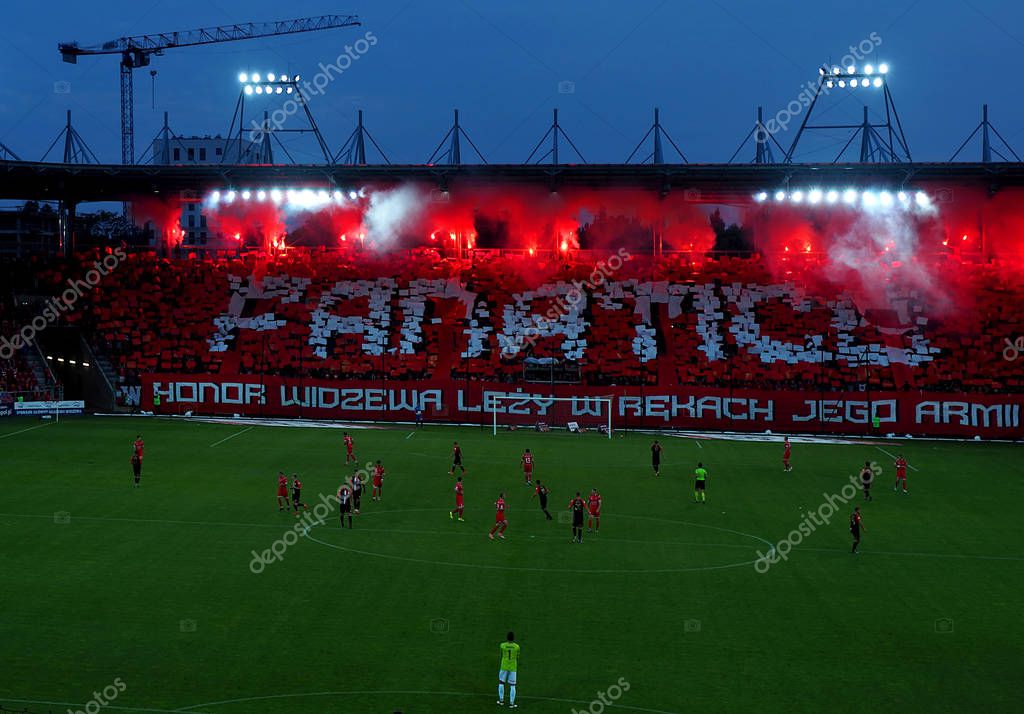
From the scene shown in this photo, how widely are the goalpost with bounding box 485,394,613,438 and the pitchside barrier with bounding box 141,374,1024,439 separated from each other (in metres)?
0.06

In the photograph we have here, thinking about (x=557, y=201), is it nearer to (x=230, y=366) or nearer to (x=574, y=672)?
(x=230, y=366)

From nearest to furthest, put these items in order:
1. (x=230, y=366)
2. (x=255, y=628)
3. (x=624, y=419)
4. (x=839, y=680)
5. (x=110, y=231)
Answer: (x=839, y=680) → (x=255, y=628) → (x=624, y=419) → (x=230, y=366) → (x=110, y=231)

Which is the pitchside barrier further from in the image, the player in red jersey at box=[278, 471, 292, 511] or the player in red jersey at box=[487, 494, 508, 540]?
the player in red jersey at box=[487, 494, 508, 540]

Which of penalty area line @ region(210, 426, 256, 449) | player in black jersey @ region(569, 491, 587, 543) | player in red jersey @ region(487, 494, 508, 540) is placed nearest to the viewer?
player in black jersey @ region(569, 491, 587, 543)

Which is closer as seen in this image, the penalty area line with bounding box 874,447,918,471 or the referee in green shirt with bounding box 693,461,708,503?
the referee in green shirt with bounding box 693,461,708,503

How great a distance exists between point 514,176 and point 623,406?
2555 cm

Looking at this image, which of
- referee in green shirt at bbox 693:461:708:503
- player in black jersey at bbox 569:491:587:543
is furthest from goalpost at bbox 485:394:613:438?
player in black jersey at bbox 569:491:587:543

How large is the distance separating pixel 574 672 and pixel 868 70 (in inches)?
2649

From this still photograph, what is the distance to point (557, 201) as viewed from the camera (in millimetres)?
83125

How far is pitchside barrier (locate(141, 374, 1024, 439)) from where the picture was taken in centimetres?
5812

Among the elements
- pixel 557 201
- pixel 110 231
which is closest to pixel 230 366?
pixel 557 201

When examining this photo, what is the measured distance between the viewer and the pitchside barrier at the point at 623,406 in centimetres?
5812

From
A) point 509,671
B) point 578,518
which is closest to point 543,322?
point 578,518

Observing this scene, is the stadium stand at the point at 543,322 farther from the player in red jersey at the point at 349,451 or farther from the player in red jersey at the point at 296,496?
the player in red jersey at the point at 296,496
